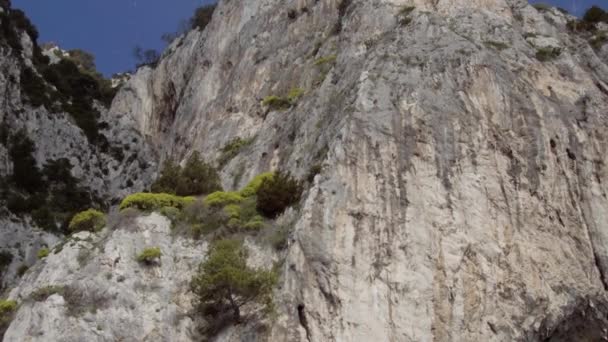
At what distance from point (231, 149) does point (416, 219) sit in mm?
16956

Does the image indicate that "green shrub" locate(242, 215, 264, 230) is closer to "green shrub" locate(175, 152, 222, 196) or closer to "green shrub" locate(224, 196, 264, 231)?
"green shrub" locate(224, 196, 264, 231)

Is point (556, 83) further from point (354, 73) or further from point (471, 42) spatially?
point (354, 73)

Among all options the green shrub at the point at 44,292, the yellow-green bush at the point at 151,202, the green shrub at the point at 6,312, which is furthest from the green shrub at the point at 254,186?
the green shrub at the point at 6,312

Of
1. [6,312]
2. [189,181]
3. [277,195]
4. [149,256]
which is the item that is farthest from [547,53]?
[6,312]

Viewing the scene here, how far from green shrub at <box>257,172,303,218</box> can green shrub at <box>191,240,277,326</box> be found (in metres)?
4.09

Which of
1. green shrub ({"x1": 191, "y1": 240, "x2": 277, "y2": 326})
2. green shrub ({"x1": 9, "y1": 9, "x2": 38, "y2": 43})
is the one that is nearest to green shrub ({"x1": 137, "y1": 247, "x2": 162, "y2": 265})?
green shrub ({"x1": 191, "y1": 240, "x2": 277, "y2": 326})

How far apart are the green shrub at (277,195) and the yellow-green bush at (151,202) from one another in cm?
330

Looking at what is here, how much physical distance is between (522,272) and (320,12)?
27625 millimetres

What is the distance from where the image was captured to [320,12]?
50.8 metres

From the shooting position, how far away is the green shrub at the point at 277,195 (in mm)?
30641

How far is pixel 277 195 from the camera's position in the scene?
30.7 metres

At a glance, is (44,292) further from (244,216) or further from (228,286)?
(244,216)

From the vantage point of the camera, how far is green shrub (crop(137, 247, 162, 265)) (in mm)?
28344

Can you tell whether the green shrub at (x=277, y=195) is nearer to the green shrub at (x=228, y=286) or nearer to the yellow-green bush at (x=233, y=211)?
the yellow-green bush at (x=233, y=211)
